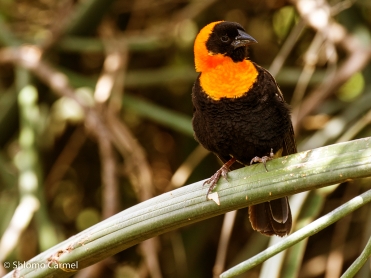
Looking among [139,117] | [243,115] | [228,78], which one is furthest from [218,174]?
[139,117]

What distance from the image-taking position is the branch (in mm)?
1098

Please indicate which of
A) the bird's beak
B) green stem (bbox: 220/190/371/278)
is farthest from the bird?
green stem (bbox: 220/190/371/278)

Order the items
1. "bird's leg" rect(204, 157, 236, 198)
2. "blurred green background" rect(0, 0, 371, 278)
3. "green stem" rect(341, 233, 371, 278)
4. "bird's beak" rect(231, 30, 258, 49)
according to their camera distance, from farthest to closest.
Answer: "blurred green background" rect(0, 0, 371, 278), "bird's beak" rect(231, 30, 258, 49), "bird's leg" rect(204, 157, 236, 198), "green stem" rect(341, 233, 371, 278)

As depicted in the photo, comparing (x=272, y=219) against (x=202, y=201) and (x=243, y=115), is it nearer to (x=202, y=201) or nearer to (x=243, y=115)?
(x=243, y=115)

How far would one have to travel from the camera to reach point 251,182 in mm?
1204

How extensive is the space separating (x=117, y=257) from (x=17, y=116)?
89 cm

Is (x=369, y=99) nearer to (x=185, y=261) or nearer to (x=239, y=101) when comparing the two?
(x=239, y=101)

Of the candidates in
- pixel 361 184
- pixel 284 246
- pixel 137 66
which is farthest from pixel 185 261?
pixel 284 246

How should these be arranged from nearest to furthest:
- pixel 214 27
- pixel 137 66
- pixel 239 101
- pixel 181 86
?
pixel 239 101 < pixel 214 27 < pixel 181 86 < pixel 137 66

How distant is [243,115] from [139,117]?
1490 mm

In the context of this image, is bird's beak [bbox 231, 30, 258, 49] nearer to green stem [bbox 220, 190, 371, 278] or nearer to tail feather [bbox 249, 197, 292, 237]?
tail feather [bbox 249, 197, 292, 237]

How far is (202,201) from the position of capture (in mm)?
1221

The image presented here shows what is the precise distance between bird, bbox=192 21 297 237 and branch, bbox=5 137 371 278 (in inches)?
27.0

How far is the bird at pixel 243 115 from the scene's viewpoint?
1988mm
